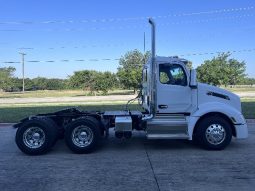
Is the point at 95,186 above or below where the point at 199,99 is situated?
below

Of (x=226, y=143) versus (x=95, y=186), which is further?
(x=226, y=143)

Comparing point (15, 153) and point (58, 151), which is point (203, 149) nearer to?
point (58, 151)

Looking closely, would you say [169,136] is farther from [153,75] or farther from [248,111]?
[248,111]

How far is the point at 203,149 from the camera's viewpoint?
Result: 1050 centimetres

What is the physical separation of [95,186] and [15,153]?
13.4 ft

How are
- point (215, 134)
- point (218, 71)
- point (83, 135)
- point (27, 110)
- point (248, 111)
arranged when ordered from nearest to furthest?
point (83, 135) → point (215, 134) → point (248, 111) → point (27, 110) → point (218, 71)

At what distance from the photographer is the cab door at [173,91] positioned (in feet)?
34.7

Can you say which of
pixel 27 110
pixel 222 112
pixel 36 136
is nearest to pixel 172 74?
pixel 222 112

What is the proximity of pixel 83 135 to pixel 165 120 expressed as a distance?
212cm

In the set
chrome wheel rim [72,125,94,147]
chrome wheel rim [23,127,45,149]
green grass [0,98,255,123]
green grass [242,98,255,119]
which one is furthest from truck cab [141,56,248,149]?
green grass [242,98,255,119]

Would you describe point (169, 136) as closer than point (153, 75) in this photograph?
Yes

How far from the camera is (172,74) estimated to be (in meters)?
10.6

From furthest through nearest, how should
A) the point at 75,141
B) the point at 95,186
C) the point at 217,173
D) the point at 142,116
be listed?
the point at 142,116, the point at 75,141, the point at 217,173, the point at 95,186

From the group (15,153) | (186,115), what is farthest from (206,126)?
(15,153)
